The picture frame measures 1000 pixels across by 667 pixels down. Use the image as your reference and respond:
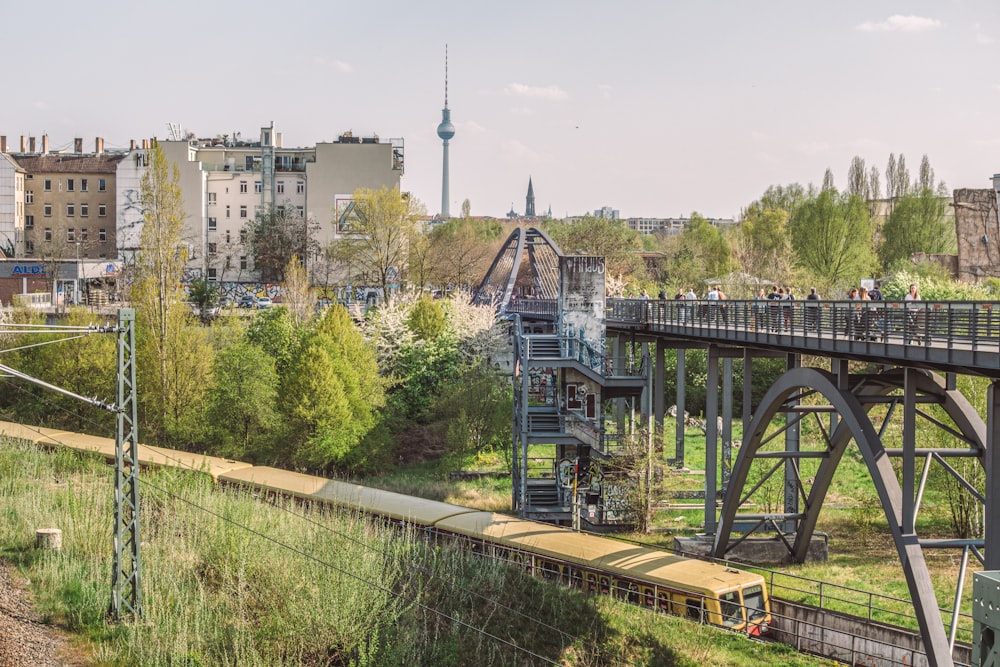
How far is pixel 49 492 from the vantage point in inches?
1214

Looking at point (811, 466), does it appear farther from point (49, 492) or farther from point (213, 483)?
point (49, 492)

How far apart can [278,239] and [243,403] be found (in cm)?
4489

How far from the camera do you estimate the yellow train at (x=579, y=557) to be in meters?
23.9

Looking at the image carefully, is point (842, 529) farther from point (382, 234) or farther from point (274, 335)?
point (382, 234)

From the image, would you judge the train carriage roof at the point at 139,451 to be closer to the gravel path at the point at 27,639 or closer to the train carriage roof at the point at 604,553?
the train carriage roof at the point at 604,553

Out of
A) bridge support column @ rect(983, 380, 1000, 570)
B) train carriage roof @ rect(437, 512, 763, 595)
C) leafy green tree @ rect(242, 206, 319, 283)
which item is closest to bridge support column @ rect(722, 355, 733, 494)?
train carriage roof @ rect(437, 512, 763, 595)

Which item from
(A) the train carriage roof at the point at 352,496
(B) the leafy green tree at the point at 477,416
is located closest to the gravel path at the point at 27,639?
(A) the train carriage roof at the point at 352,496

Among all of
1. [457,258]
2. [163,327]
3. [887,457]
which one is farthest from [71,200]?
[887,457]

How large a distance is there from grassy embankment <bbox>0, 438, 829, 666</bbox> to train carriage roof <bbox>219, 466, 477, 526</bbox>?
6.73 ft

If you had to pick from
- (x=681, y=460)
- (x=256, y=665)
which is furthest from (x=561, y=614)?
(x=681, y=460)

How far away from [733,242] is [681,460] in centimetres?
7011

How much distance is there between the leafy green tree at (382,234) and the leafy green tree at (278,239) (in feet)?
25.5

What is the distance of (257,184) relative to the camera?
94.6 meters

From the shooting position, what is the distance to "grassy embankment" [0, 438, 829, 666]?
66.7ft
